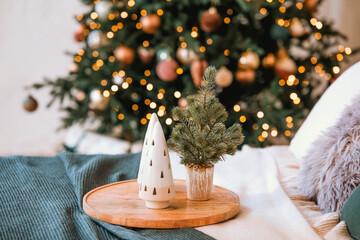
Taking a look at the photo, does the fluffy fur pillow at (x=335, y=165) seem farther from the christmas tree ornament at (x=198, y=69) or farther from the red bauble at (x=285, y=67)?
the red bauble at (x=285, y=67)

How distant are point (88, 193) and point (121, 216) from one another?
190 mm

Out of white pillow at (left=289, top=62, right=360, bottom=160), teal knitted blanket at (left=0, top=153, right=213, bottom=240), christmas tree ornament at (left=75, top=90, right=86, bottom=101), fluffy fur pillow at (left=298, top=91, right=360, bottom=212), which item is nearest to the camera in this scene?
teal knitted blanket at (left=0, top=153, right=213, bottom=240)

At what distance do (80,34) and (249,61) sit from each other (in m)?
1.20

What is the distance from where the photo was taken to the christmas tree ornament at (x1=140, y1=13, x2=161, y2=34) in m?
2.47

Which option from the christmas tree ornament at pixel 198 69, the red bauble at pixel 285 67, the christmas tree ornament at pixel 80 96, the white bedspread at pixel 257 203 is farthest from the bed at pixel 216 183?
the christmas tree ornament at pixel 80 96

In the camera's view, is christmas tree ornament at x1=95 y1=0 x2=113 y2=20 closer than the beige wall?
Yes

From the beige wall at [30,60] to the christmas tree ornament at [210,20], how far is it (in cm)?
164

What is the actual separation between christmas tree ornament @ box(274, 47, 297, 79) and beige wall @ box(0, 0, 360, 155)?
6.43ft

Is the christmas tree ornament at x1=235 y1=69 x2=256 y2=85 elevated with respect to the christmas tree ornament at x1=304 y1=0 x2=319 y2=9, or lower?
lower

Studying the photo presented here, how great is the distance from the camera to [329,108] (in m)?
1.32

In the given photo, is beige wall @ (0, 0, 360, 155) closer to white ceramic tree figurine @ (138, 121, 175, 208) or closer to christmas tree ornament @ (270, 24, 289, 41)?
christmas tree ornament @ (270, 24, 289, 41)

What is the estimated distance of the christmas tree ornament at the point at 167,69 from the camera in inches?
96.2

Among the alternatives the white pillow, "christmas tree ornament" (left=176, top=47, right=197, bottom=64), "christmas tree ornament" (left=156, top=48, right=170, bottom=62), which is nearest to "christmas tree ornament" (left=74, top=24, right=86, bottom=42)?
"christmas tree ornament" (left=156, top=48, right=170, bottom=62)

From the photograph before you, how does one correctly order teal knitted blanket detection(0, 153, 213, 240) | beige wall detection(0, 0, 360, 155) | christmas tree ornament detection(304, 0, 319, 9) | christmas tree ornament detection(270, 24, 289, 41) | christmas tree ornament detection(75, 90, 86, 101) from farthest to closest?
beige wall detection(0, 0, 360, 155), christmas tree ornament detection(75, 90, 86, 101), christmas tree ornament detection(304, 0, 319, 9), christmas tree ornament detection(270, 24, 289, 41), teal knitted blanket detection(0, 153, 213, 240)
